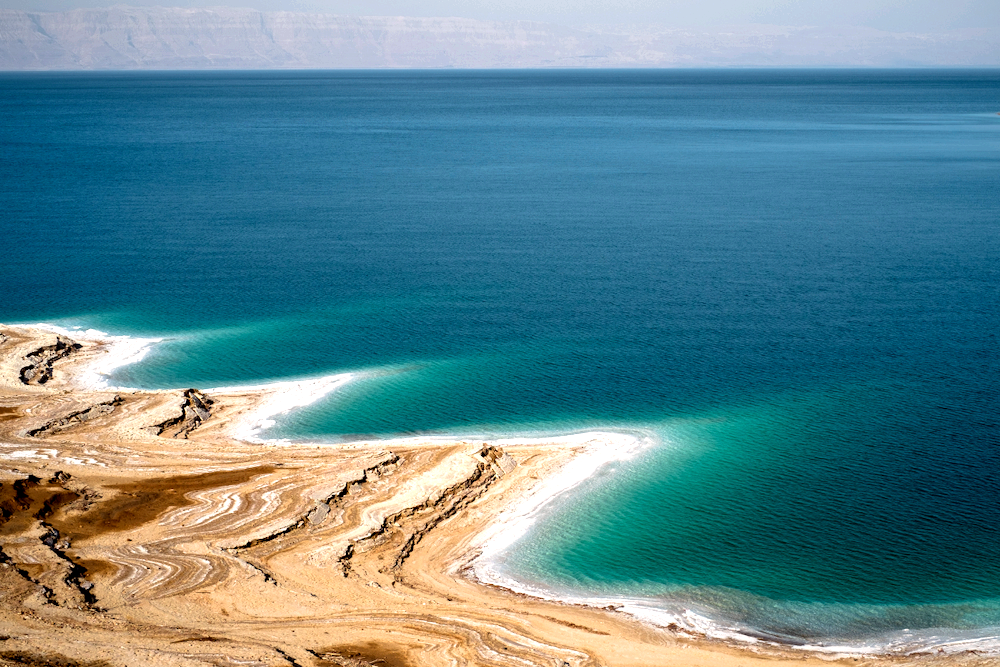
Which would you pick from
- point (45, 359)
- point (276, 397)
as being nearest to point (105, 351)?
point (45, 359)

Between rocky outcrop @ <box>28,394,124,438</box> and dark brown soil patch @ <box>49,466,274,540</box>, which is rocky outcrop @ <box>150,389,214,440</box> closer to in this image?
rocky outcrop @ <box>28,394,124,438</box>

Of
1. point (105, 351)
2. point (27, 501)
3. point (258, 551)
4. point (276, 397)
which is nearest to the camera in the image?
point (258, 551)

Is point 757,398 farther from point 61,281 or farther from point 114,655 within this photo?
A: point 61,281

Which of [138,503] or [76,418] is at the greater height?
[76,418]

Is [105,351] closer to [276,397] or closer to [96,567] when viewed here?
[276,397]

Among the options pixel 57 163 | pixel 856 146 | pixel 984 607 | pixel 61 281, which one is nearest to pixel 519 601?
pixel 984 607

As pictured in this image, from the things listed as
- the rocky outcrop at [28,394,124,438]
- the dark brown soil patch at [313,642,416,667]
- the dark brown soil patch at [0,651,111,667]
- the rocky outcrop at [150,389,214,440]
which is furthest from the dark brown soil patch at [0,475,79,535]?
the dark brown soil patch at [313,642,416,667]
